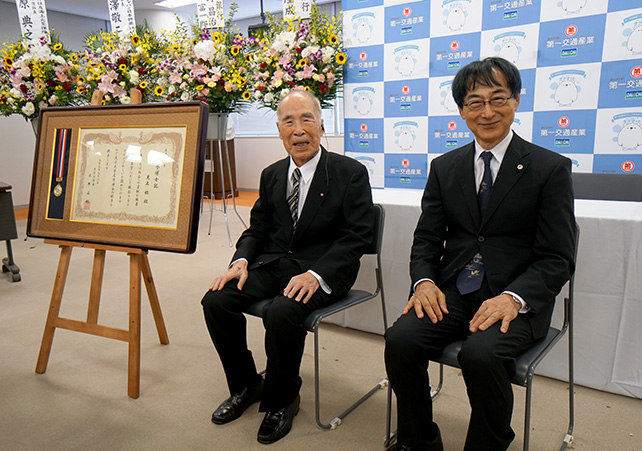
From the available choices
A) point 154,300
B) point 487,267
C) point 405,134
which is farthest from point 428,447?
point 405,134

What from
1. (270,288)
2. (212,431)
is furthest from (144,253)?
(212,431)

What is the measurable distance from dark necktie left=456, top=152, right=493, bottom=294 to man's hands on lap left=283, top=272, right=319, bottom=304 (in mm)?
541

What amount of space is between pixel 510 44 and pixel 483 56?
18 centimetres

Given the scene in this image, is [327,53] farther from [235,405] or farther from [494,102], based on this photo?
[235,405]

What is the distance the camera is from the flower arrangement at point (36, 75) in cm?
440

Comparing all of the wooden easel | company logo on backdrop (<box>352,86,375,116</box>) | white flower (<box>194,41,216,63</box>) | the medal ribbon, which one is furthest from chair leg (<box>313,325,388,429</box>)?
white flower (<box>194,41,216,63</box>)

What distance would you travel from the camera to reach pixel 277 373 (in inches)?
69.0

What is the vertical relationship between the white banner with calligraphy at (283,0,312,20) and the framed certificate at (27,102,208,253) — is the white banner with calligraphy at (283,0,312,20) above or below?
above

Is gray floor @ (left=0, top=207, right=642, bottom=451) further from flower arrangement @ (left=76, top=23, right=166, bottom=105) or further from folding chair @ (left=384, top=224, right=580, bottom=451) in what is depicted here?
flower arrangement @ (left=76, top=23, right=166, bottom=105)

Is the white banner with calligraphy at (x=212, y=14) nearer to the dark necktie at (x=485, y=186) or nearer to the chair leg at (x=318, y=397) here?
the dark necktie at (x=485, y=186)

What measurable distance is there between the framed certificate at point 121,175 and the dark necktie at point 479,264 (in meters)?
1.05

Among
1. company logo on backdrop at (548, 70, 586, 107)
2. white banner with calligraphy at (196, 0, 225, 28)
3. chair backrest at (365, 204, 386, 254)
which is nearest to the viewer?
chair backrest at (365, 204, 386, 254)

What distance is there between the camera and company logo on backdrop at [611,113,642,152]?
105 inches

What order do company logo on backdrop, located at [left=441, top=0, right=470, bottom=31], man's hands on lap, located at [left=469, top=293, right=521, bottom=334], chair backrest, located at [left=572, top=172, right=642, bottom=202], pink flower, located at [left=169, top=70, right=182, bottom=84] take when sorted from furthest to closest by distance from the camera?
pink flower, located at [left=169, top=70, right=182, bottom=84] → company logo on backdrop, located at [left=441, top=0, right=470, bottom=31] → chair backrest, located at [left=572, top=172, right=642, bottom=202] → man's hands on lap, located at [left=469, top=293, right=521, bottom=334]
